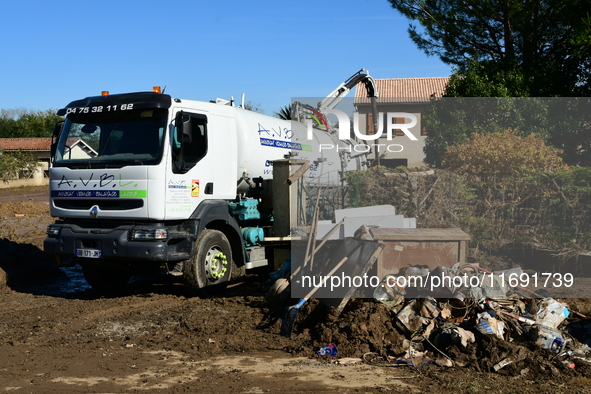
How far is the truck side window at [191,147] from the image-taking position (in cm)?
859

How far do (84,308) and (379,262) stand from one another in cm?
444

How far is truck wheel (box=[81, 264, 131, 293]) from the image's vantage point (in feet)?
33.1

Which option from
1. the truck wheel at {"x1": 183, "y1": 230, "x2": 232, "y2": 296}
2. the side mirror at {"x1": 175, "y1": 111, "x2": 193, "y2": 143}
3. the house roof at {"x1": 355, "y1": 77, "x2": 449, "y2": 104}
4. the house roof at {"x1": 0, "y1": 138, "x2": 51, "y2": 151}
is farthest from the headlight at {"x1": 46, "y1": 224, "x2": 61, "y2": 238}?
the house roof at {"x1": 0, "y1": 138, "x2": 51, "y2": 151}

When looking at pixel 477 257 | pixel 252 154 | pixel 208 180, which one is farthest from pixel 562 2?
pixel 208 180

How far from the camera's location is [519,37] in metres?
14.2

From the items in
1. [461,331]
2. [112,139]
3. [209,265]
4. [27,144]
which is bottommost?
[461,331]

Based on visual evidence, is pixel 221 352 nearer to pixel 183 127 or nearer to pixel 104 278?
pixel 183 127

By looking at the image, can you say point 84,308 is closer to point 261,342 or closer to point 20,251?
point 261,342

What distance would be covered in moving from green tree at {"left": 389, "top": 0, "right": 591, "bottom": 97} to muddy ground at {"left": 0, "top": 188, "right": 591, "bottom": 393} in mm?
6738

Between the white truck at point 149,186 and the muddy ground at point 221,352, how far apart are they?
817mm

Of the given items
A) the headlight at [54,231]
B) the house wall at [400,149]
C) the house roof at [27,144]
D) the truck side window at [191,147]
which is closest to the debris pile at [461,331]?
the house wall at [400,149]

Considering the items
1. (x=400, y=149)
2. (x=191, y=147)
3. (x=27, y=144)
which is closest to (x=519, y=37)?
(x=400, y=149)

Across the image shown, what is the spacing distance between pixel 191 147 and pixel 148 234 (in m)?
1.46

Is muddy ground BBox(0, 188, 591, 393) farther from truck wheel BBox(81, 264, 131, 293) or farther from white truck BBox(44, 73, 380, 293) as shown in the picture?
white truck BBox(44, 73, 380, 293)
